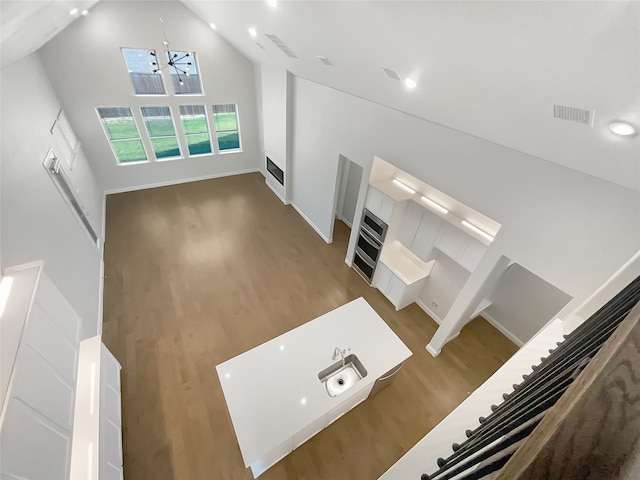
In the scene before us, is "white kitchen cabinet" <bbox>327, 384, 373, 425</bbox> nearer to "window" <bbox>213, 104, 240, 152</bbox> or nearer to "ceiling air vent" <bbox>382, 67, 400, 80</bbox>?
"ceiling air vent" <bbox>382, 67, 400, 80</bbox>

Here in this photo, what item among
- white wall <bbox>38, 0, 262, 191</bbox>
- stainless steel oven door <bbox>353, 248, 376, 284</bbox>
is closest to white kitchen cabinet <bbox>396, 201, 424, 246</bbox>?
stainless steel oven door <bbox>353, 248, 376, 284</bbox>

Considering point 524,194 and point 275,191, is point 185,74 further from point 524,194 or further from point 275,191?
point 524,194

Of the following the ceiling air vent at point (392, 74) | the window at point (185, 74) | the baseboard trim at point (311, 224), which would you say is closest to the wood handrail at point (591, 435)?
the ceiling air vent at point (392, 74)

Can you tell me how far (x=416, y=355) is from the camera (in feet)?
12.8

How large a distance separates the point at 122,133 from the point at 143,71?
1.41 meters

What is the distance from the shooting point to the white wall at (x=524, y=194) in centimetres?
206

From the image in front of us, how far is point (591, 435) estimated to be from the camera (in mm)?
356

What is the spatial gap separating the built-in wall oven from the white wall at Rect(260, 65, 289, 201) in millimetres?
2590

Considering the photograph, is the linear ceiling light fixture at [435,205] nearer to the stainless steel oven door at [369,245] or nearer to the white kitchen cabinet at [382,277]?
the stainless steel oven door at [369,245]

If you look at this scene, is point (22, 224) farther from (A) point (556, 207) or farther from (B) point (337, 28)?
(A) point (556, 207)

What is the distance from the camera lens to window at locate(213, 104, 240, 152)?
22.6 feet

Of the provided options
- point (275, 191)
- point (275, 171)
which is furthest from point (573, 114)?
point (275, 191)

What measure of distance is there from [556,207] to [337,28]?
2.35m

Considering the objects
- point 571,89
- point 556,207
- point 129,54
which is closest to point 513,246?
point 556,207
